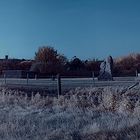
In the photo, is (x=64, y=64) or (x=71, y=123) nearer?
(x=71, y=123)

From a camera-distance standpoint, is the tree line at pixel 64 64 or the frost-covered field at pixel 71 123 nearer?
the frost-covered field at pixel 71 123

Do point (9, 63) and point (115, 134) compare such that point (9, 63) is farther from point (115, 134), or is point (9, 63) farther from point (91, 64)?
point (115, 134)

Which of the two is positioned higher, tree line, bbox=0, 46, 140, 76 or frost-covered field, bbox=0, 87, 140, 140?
tree line, bbox=0, 46, 140, 76

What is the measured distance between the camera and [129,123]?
38.0ft

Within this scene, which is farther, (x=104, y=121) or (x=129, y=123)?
(x=104, y=121)

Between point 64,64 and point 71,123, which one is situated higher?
point 64,64

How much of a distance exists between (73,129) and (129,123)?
→ 1.34 meters

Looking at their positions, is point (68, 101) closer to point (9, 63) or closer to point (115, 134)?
point (115, 134)

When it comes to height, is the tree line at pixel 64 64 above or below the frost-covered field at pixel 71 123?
above

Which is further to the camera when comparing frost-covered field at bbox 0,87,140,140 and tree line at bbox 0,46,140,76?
tree line at bbox 0,46,140,76

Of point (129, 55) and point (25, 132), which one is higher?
point (129, 55)

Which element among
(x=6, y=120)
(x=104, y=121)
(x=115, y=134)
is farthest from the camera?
(x=6, y=120)

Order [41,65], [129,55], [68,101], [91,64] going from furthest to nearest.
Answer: [129,55]
[91,64]
[41,65]
[68,101]

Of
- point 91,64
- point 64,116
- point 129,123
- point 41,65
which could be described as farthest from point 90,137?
point 91,64
